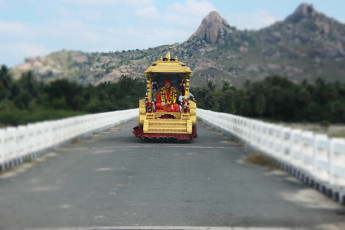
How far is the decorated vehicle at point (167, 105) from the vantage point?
71.8 ft

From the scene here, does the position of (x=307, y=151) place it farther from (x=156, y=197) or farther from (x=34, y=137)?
(x=34, y=137)

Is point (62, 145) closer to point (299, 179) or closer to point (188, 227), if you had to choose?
point (299, 179)

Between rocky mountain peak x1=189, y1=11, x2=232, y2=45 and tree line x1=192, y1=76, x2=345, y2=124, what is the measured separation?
5.09 feet

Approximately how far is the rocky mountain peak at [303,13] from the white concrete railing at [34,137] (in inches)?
362

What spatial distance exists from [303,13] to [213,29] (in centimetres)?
504

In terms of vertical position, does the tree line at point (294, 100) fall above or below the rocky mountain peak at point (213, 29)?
below

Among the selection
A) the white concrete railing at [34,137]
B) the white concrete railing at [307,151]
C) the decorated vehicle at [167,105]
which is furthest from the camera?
the decorated vehicle at [167,105]

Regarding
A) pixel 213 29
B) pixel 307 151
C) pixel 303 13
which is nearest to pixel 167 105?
pixel 213 29

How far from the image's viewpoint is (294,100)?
8.45 metres

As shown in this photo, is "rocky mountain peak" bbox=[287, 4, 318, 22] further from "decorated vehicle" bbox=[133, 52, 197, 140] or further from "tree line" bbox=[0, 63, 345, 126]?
"decorated vehicle" bbox=[133, 52, 197, 140]

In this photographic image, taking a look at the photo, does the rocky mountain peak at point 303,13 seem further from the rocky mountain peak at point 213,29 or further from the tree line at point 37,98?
the tree line at point 37,98

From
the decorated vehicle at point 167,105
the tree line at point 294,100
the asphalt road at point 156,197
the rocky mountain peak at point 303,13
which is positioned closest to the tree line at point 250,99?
the tree line at point 294,100

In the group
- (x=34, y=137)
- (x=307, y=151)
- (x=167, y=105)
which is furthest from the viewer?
(x=167, y=105)

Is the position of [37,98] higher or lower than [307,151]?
higher
